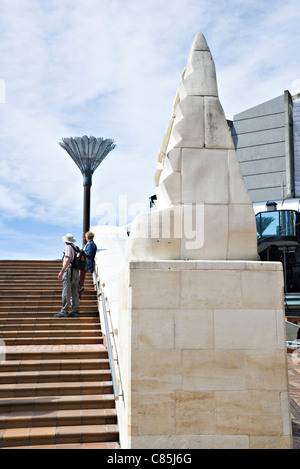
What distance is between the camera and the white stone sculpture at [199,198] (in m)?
4.35

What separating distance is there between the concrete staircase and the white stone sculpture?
2120 millimetres

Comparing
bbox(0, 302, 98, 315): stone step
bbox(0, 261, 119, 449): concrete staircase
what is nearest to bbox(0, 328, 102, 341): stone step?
bbox(0, 261, 119, 449): concrete staircase

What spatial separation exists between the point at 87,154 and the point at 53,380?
14.9m

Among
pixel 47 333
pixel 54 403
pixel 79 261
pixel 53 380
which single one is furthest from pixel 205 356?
pixel 79 261

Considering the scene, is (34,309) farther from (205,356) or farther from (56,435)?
(205,356)

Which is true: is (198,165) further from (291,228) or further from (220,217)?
(291,228)

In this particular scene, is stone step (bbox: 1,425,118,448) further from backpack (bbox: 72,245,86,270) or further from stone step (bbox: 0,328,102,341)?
backpack (bbox: 72,245,86,270)

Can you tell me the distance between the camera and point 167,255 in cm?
433

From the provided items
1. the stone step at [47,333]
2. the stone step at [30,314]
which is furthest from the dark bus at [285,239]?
the stone step at [47,333]

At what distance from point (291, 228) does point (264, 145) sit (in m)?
9.42

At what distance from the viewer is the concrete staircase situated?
15.8ft

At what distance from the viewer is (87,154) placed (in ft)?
64.4
